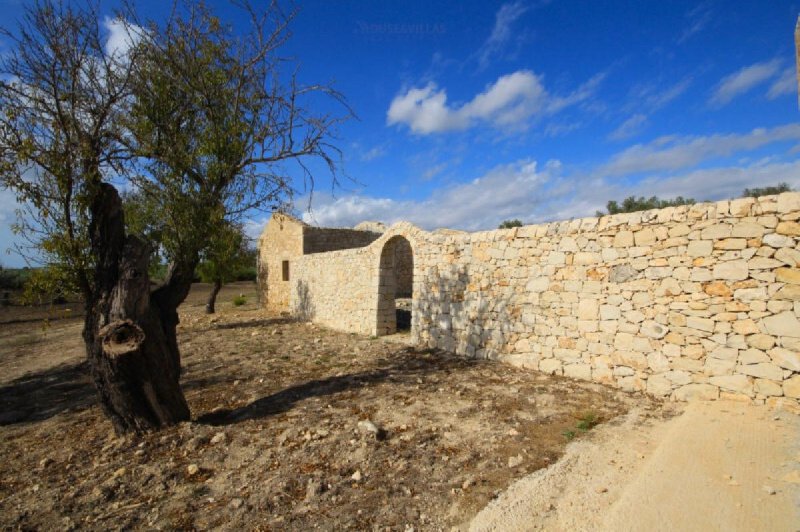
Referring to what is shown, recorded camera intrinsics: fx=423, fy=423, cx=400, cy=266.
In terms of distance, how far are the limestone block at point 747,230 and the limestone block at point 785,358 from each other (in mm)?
1337

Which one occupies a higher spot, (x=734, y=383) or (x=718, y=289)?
(x=718, y=289)

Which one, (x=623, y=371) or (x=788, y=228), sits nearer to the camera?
(x=788, y=228)

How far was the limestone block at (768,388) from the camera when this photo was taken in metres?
4.84

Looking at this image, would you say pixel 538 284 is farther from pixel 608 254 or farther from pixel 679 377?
pixel 679 377

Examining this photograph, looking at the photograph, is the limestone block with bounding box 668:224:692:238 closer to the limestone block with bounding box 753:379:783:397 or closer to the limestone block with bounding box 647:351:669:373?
the limestone block with bounding box 647:351:669:373

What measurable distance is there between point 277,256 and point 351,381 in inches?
523

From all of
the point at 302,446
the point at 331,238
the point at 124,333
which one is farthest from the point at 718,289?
the point at 331,238

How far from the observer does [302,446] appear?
4668 millimetres

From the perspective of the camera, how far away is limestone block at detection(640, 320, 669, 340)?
5.80 m

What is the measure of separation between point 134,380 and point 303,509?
287 centimetres

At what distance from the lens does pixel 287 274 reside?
18922mm

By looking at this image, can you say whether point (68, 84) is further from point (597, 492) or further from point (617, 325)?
point (617, 325)

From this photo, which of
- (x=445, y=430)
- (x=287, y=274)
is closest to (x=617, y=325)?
(x=445, y=430)

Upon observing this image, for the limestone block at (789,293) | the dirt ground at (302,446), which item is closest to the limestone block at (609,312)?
the dirt ground at (302,446)
